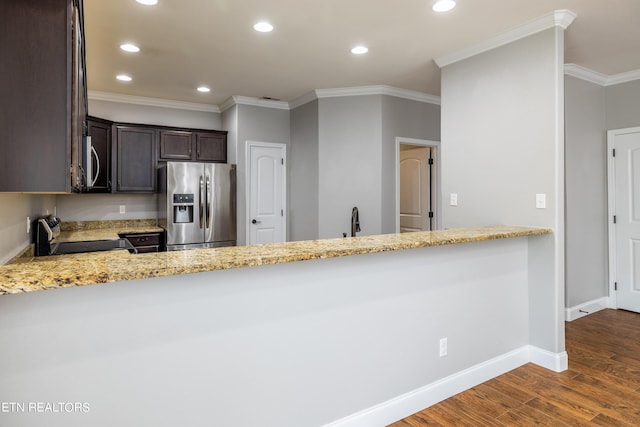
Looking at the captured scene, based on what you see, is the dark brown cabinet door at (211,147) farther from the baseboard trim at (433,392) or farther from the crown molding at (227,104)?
the baseboard trim at (433,392)

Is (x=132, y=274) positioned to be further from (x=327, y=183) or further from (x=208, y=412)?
(x=327, y=183)

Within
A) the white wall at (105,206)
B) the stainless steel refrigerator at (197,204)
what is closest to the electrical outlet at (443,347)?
the stainless steel refrigerator at (197,204)

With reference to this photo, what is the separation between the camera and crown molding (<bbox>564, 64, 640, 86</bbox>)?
3.98 m

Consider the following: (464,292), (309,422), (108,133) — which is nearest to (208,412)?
(309,422)

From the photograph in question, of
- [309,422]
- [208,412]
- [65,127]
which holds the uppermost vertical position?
[65,127]

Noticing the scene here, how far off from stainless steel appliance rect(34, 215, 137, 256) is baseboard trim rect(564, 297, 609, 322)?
14.2 feet

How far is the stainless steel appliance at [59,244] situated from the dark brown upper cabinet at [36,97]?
2.01 metres

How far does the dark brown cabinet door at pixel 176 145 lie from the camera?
5207mm

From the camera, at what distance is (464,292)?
102 inches

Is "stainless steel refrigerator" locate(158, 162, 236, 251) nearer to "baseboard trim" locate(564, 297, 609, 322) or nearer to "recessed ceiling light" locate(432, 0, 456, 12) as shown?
"recessed ceiling light" locate(432, 0, 456, 12)

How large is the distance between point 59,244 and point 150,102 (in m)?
2.52

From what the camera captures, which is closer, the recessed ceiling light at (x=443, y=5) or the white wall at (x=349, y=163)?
the recessed ceiling light at (x=443, y=5)

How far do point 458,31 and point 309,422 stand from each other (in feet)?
9.99

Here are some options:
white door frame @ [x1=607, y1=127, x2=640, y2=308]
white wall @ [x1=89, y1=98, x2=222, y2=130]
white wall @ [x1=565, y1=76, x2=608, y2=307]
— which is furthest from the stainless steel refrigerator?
white door frame @ [x1=607, y1=127, x2=640, y2=308]
